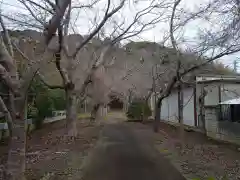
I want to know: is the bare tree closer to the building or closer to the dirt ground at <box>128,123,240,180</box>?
the dirt ground at <box>128,123,240,180</box>

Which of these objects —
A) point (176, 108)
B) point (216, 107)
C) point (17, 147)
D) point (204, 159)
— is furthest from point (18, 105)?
point (176, 108)

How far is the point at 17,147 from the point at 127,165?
391cm

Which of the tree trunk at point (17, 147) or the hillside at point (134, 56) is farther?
the hillside at point (134, 56)

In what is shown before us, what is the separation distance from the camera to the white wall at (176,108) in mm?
23672

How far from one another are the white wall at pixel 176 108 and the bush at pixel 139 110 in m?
1.86

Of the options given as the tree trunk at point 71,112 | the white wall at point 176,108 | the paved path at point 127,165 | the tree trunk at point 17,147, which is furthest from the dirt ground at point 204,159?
the white wall at point 176,108

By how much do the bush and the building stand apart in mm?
7969

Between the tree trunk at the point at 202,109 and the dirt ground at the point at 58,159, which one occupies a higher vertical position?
the tree trunk at the point at 202,109

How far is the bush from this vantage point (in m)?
32.8

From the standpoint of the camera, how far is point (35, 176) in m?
8.42

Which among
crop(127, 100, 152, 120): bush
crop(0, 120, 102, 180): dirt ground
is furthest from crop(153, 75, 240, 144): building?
crop(127, 100, 152, 120): bush

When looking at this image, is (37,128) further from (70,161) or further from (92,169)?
(92,169)

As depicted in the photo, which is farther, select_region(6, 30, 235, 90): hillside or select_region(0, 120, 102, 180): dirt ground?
select_region(6, 30, 235, 90): hillside

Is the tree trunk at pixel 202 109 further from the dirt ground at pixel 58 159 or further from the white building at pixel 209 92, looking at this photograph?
the dirt ground at pixel 58 159
